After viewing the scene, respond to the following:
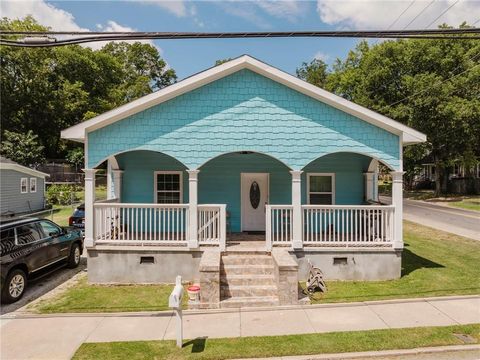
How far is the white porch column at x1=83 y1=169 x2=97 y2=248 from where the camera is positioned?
31.4ft

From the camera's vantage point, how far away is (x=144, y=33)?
6691mm

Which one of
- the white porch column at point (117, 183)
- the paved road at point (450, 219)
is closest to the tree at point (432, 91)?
the paved road at point (450, 219)

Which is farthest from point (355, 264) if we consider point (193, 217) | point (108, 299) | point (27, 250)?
point (27, 250)

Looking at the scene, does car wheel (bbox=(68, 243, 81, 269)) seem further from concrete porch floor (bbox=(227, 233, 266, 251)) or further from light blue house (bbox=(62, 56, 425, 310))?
concrete porch floor (bbox=(227, 233, 266, 251))

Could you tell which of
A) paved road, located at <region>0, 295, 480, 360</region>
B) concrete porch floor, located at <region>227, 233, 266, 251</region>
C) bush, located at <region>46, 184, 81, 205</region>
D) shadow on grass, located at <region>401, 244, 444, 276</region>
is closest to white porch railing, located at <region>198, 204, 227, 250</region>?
concrete porch floor, located at <region>227, 233, 266, 251</region>

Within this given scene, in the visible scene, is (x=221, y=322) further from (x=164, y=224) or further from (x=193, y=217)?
(x=164, y=224)

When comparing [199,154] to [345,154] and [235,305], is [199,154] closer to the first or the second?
[235,305]

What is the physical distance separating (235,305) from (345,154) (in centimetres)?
709

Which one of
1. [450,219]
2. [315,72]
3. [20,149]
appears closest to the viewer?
[450,219]

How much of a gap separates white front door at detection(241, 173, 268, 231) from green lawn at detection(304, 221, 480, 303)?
3.99m

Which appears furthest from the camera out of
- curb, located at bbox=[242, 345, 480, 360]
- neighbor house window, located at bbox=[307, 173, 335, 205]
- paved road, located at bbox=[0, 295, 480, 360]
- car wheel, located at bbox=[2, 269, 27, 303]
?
neighbor house window, located at bbox=[307, 173, 335, 205]

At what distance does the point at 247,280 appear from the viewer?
8672 mm

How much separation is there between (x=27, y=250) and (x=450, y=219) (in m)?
22.6

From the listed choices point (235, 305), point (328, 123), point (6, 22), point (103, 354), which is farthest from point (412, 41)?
point (6, 22)
